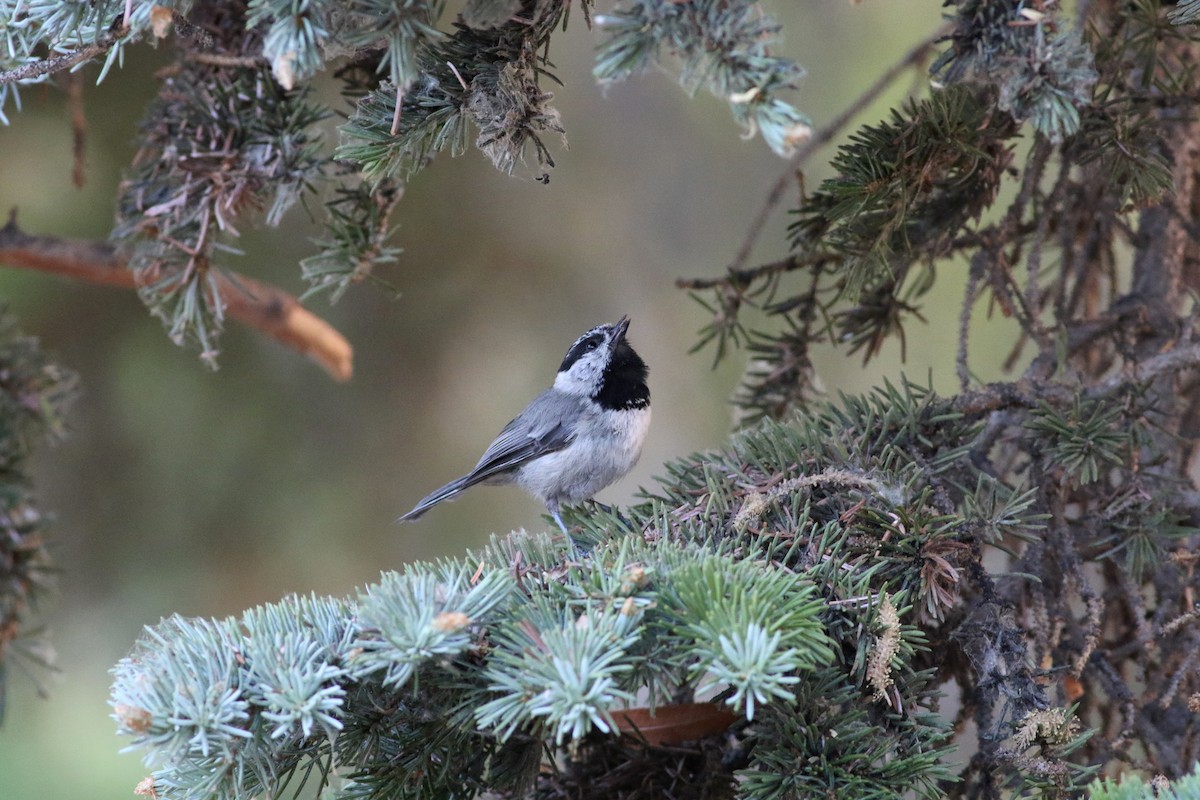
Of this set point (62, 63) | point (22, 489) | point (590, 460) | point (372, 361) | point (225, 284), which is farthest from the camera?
point (372, 361)

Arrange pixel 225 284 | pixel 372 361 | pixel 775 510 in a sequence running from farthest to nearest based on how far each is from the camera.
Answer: pixel 372 361 < pixel 225 284 < pixel 775 510

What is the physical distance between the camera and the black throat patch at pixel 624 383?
2.85 meters

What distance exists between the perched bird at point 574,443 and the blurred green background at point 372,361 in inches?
7.9

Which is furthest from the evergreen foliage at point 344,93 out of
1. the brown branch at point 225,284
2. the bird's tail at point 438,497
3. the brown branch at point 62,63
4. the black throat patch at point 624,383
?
the black throat patch at point 624,383

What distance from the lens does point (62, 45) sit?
55.6 inches

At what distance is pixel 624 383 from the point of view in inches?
114

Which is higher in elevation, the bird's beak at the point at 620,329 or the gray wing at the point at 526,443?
the bird's beak at the point at 620,329

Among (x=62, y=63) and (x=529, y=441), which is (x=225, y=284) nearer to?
(x=529, y=441)

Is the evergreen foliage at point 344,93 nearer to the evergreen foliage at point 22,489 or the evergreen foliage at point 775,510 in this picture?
the evergreen foliage at point 775,510

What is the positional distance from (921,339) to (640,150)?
136 centimetres

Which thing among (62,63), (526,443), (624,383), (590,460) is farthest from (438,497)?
(62,63)

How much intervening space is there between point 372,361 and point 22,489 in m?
1.48

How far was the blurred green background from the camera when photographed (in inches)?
A: 118

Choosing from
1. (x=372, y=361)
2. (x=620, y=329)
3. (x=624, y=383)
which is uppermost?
(x=372, y=361)
